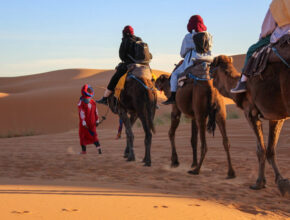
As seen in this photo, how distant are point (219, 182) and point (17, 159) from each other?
579 cm

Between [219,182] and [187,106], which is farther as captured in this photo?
[187,106]

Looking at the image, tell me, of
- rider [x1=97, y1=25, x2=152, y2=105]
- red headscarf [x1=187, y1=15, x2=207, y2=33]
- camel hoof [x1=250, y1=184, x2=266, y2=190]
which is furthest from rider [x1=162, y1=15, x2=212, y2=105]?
camel hoof [x1=250, y1=184, x2=266, y2=190]

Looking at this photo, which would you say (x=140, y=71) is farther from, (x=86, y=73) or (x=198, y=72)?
(x=86, y=73)

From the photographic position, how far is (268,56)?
613 cm

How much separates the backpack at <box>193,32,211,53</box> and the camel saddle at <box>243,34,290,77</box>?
204 cm

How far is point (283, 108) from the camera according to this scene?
20.3 ft

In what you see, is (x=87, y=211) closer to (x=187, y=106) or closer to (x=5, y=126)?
(x=187, y=106)

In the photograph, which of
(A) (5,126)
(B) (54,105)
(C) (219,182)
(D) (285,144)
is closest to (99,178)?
(C) (219,182)

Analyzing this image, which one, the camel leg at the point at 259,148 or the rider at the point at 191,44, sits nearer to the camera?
the camel leg at the point at 259,148

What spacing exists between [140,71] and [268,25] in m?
4.40

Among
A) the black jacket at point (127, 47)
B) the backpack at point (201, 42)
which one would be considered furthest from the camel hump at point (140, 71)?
the backpack at point (201, 42)

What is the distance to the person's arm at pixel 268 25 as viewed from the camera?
6.41 metres

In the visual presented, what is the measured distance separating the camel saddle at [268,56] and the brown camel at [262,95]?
73 millimetres

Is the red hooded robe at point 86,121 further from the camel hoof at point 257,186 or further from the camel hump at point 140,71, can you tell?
the camel hoof at point 257,186
